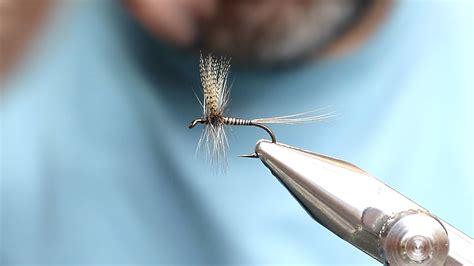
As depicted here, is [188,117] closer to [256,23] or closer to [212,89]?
[256,23]

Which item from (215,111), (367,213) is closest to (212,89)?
(215,111)

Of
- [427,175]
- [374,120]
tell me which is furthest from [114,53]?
[427,175]

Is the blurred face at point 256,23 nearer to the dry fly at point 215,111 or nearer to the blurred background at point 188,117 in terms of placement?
the blurred background at point 188,117

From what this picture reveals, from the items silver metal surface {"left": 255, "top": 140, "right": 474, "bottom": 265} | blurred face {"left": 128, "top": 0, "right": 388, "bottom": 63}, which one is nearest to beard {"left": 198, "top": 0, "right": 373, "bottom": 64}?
blurred face {"left": 128, "top": 0, "right": 388, "bottom": 63}

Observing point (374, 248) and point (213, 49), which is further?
point (213, 49)

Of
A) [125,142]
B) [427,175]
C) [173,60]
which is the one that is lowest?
[427,175]

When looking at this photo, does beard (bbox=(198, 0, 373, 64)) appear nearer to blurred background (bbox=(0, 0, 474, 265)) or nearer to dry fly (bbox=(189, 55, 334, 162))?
blurred background (bbox=(0, 0, 474, 265))

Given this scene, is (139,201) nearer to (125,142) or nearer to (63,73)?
(125,142)
